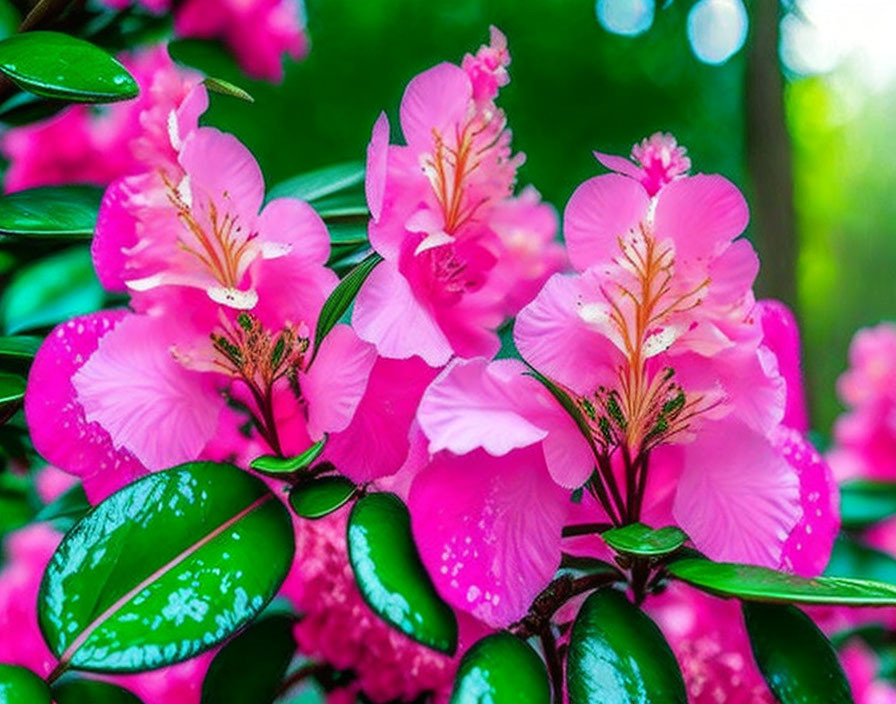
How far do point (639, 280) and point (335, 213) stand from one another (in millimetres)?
224

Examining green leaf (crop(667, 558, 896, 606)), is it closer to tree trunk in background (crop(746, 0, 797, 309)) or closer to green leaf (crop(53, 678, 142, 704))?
green leaf (crop(53, 678, 142, 704))

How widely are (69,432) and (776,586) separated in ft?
0.83

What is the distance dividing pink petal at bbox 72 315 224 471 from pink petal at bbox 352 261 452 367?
7cm

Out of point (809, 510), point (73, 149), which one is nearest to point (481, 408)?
point (809, 510)

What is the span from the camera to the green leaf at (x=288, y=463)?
14.3 inches

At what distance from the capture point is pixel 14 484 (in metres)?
0.90

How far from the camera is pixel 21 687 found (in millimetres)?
341

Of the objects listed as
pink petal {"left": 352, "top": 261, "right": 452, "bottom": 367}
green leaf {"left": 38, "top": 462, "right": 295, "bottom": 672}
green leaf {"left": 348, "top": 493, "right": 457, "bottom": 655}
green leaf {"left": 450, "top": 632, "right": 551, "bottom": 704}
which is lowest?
green leaf {"left": 38, "top": 462, "right": 295, "bottom": 672}

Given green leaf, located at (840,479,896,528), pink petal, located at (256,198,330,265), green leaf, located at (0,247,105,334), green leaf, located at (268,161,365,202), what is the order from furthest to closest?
green leaf, located at (840,479,896,528)
green leaf, located at (0,247,105,334)
green leaf, located at (268,161,365,202)
pink petal, located at (256,198,330,265)

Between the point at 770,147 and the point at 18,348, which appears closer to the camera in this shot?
the point at 18,348

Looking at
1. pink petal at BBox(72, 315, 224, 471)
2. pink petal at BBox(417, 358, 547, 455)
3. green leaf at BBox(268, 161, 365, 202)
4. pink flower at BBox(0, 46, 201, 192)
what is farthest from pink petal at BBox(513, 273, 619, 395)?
pink flower at BBox(0, 46, 201, 192)

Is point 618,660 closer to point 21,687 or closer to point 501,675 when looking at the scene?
point 501,675

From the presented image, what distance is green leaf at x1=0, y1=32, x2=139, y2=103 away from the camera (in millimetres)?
400

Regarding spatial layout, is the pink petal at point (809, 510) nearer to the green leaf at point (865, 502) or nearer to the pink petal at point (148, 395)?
the pink petal at point (148, 395)
